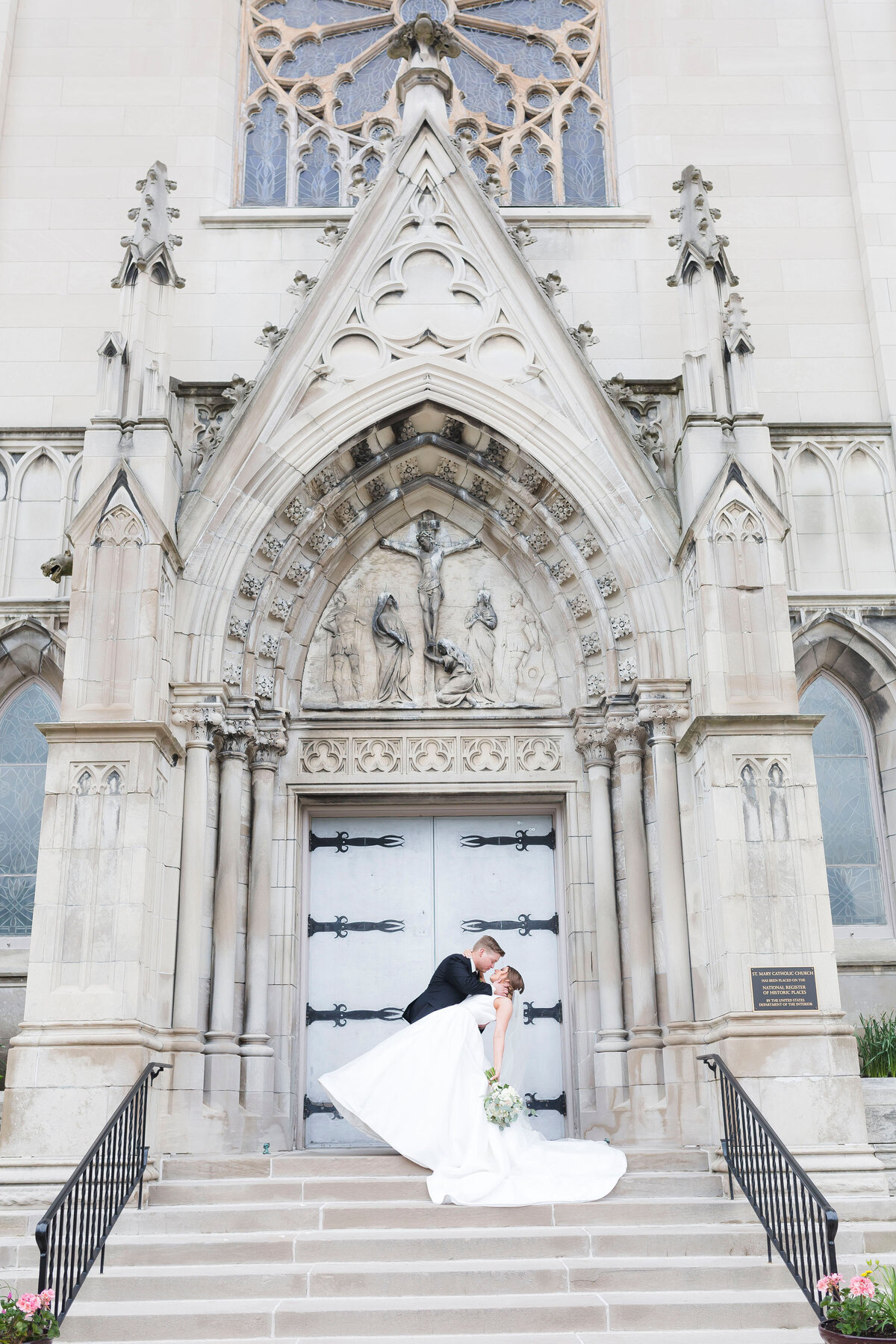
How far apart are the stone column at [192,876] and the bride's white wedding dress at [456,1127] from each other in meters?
1.27

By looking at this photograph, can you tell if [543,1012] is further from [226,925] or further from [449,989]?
[226,925]

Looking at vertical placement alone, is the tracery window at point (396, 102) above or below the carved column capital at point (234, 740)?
above

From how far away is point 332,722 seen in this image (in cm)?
1062

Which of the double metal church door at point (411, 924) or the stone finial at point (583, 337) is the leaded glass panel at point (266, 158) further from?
the double metal church door at point (411, 924)

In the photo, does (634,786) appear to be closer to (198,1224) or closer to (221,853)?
(221,853)

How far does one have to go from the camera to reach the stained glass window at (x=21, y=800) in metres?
10.6

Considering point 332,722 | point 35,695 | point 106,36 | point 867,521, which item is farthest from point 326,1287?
point 106,36

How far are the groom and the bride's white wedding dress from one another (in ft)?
0.71

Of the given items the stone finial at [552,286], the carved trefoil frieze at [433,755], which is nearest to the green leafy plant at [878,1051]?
the carved trefoil frieze at [433,755]

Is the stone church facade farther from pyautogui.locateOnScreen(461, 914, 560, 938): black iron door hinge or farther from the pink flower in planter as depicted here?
the pink flower in planter

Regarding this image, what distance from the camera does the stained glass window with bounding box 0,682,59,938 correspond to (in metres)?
10.6

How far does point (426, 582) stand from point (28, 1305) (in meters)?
7.04

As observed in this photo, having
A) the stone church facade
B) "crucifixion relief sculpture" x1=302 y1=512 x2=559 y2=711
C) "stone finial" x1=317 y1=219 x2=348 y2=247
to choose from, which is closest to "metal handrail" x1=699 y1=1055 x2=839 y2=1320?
the stone church facade

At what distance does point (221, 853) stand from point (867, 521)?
6.38 m
